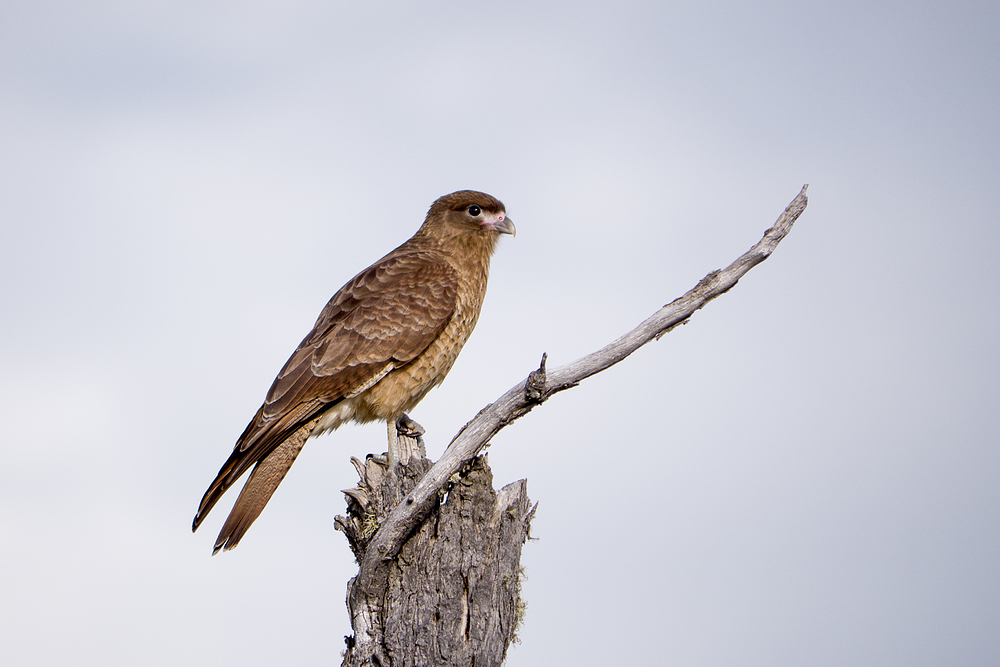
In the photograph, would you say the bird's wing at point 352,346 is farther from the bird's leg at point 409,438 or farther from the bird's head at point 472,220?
the bird's leg at point 409,438

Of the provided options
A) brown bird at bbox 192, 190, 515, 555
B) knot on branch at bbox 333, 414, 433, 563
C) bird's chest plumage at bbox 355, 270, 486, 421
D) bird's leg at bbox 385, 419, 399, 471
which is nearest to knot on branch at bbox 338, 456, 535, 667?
knot on branch at bbox 333, 414, 433, 563

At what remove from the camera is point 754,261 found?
4.70 meters

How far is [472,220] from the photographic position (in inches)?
269

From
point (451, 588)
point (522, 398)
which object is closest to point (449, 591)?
point (451, 588)

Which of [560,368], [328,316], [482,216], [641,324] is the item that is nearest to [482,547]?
[560,368]

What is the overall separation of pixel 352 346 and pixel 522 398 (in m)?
1.83

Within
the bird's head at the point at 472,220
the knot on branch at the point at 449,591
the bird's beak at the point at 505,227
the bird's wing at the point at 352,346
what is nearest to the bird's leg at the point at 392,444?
the bird's wing at the point at 352,346

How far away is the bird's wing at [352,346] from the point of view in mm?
5410

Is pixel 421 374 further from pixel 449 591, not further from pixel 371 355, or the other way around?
pixel 449 591

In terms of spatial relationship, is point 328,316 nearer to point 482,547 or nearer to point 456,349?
point 456,349

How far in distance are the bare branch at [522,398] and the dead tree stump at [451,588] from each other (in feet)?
0.19

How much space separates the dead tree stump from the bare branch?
6 cm

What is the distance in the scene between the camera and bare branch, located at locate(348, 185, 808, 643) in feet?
14.6

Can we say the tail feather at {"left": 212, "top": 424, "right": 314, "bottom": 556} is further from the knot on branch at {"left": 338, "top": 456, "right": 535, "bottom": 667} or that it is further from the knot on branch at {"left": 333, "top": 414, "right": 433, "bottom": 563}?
the knot on branch at {"left": 338, "top": 456, "right": 535, "bottom": 667}
